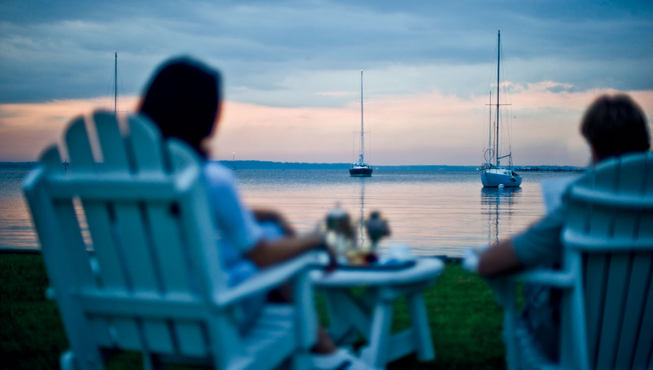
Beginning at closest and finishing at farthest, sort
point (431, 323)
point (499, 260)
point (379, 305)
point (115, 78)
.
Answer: point (499, 260), point (379, 305), point (431, 323), point (115, 78)

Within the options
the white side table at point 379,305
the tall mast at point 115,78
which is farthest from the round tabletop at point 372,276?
the tall mast at point 115,78

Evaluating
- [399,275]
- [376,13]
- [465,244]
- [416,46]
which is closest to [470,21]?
[416,46]

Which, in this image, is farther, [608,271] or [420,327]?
[420,327]

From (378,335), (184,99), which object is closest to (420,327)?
(378,335)

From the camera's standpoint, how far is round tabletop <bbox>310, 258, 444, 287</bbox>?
6.79ft

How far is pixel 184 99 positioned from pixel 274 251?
579 millimetres

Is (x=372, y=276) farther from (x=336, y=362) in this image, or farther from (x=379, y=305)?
(x=336, y=362)

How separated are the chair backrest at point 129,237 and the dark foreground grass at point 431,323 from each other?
1288 millimetres

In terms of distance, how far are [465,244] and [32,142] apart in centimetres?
1541

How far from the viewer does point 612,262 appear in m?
1.68

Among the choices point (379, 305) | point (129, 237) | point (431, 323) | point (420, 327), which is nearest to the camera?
point (129, 237)

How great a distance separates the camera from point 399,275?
2.15 meters

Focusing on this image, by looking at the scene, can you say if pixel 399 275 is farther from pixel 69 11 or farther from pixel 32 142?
pixel 32 142

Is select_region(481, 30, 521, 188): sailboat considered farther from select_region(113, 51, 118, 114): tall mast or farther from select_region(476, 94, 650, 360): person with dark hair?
select_region(476, 94, 650, 360): person with dark hair
